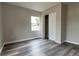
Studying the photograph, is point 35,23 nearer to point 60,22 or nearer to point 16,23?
point 16,23

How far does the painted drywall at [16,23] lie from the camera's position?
449 cm

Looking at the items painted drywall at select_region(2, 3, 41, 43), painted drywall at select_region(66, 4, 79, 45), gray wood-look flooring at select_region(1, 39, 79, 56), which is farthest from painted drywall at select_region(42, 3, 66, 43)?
painted drywall at select_region(2, 3, 41, 43)

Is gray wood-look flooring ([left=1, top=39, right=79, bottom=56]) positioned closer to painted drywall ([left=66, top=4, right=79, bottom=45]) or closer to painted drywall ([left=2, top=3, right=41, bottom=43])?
painted drywall ([left=66, top=4, right=79, bottom=45])

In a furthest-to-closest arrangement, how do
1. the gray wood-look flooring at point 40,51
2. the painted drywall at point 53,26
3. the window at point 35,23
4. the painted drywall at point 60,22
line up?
the window at point 35,23 < the painted drywall at point 53,26 < the painted drywall at point 60,22 < the gray wood-look flooring at point 40,51

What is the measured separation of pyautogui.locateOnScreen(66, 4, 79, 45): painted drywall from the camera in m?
4.48

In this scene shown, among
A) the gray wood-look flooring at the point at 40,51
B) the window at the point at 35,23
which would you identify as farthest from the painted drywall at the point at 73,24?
the window at the point at 35,23

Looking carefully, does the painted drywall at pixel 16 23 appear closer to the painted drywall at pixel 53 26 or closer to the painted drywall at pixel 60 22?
the painted drywall at pixel 53 26

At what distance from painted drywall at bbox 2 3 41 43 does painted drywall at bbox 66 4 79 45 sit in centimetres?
265

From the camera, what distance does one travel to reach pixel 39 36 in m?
6.63

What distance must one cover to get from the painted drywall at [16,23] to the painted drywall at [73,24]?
8.69ft

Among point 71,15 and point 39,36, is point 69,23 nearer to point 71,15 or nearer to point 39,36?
point 71,15

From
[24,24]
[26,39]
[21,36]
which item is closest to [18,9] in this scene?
[24,24]

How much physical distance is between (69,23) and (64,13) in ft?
2.34

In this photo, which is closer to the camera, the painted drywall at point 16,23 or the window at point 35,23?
the painted drywall at point 16,23
